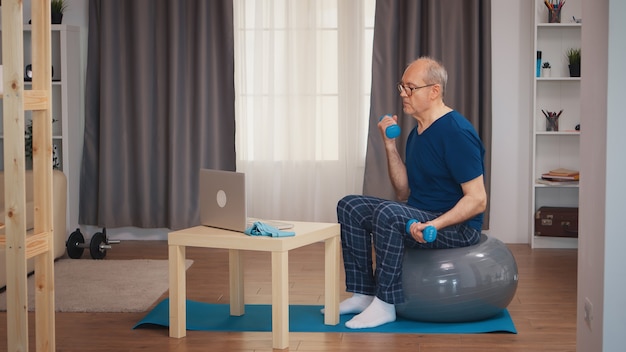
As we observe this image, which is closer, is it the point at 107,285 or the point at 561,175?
the point at 107,285

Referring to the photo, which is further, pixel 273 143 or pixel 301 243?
pixel 273 143

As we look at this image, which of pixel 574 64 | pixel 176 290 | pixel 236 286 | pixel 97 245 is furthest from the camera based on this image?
pixel 574 64

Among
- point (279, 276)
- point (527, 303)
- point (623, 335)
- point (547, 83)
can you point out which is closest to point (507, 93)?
point (547, 83)

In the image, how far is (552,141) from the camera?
581cm

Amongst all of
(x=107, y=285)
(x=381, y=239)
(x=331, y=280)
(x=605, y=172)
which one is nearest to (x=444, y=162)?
(x=381, y=239)

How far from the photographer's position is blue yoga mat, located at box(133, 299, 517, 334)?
3607 mm

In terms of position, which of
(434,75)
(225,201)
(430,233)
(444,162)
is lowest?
(430,233)

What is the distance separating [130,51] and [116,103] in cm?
37

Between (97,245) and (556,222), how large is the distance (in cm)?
289

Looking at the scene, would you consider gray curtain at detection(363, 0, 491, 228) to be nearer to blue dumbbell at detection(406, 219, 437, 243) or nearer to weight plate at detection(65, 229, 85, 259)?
weight plate at detection(65, 229, 85, 259)

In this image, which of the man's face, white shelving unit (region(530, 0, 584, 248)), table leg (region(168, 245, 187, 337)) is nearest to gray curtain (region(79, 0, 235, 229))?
white shelving unit (region(530, 0, 584, 248))

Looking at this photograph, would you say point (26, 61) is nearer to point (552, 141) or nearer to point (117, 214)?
point (117, 214)

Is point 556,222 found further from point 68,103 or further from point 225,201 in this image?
point 68,103

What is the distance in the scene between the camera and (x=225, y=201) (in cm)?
354
